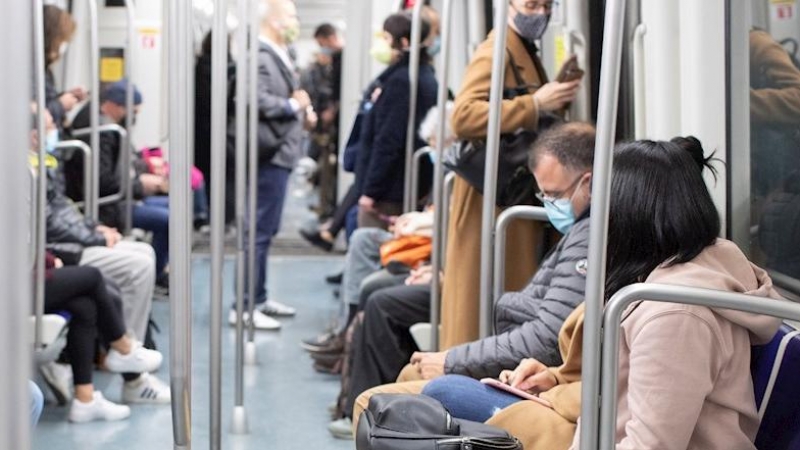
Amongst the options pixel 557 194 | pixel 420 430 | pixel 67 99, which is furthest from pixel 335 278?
pixel 420 430

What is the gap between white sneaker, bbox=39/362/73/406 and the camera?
17.3 feet

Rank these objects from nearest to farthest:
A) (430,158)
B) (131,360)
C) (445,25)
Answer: (445,25)
(131,360)
(430,158)

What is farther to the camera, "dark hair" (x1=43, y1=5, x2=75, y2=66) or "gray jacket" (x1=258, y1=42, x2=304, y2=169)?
"gray jacket" (x1=258, y1=42, x2=304, y2=169)

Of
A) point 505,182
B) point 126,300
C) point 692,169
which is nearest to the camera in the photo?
point 692,169

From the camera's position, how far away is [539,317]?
347cm

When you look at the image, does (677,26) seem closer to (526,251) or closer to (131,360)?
(526,251)

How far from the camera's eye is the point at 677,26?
148 inches

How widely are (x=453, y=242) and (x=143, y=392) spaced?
178 centimetres

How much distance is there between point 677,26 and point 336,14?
12.9 metres

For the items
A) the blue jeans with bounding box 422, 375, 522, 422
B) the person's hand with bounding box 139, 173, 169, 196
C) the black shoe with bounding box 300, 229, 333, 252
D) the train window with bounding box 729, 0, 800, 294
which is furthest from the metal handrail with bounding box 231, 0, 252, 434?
the black shoe with bounding box 300, 229, 333, 252

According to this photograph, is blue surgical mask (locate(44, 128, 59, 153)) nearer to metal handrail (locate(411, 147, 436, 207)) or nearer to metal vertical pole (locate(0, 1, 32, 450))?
metal handrail (locate(411, 147, 436, 207))

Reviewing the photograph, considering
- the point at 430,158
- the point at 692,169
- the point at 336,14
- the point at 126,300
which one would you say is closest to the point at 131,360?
the point at 126,300

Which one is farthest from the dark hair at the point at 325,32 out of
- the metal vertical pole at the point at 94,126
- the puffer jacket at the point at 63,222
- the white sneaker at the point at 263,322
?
the puffer jacket at the point at 63,222

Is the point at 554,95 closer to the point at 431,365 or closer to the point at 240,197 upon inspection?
the point at 431,365
